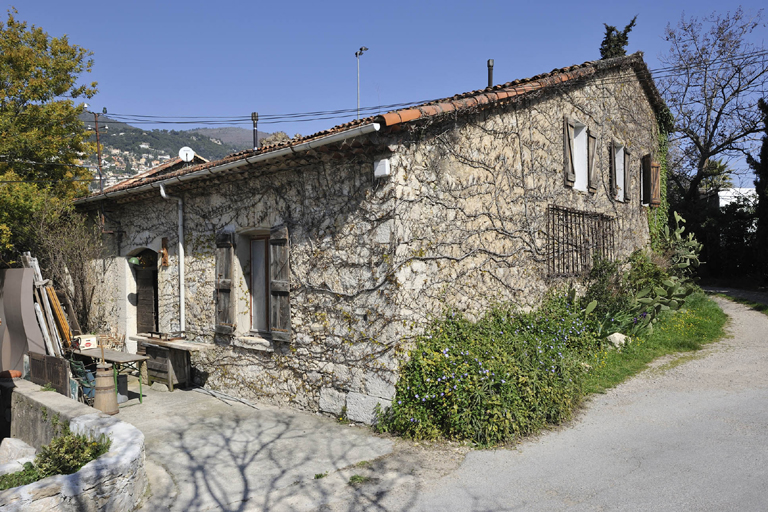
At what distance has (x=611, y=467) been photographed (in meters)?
4.43

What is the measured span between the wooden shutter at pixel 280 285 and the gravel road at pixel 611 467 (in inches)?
95.8

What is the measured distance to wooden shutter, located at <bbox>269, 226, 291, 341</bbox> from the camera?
6.61 meters

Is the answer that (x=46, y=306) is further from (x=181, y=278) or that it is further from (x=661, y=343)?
(x=661, y=343)

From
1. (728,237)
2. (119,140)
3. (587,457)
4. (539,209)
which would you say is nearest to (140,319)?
(539,209)

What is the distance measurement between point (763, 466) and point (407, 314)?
3408mm

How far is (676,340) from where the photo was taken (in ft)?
29.1

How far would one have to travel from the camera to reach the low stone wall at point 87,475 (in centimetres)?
340

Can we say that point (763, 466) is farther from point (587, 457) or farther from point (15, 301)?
point (15, 301)

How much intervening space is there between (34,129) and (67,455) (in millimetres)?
10348

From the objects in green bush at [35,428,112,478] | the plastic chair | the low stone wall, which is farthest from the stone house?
green bush at [35,428,112,478]

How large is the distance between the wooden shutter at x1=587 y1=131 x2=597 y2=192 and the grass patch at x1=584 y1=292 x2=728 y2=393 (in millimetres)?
2799

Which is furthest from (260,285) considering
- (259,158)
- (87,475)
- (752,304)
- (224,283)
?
(752,304)

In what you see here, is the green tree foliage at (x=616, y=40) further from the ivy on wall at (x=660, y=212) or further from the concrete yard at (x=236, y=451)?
the concrete yard at (x=236, y=451)

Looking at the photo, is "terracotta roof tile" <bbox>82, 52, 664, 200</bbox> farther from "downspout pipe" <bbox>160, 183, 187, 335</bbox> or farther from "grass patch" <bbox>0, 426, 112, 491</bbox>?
"grass patch" <bbox>0, 426, 112, 491</bbox>
